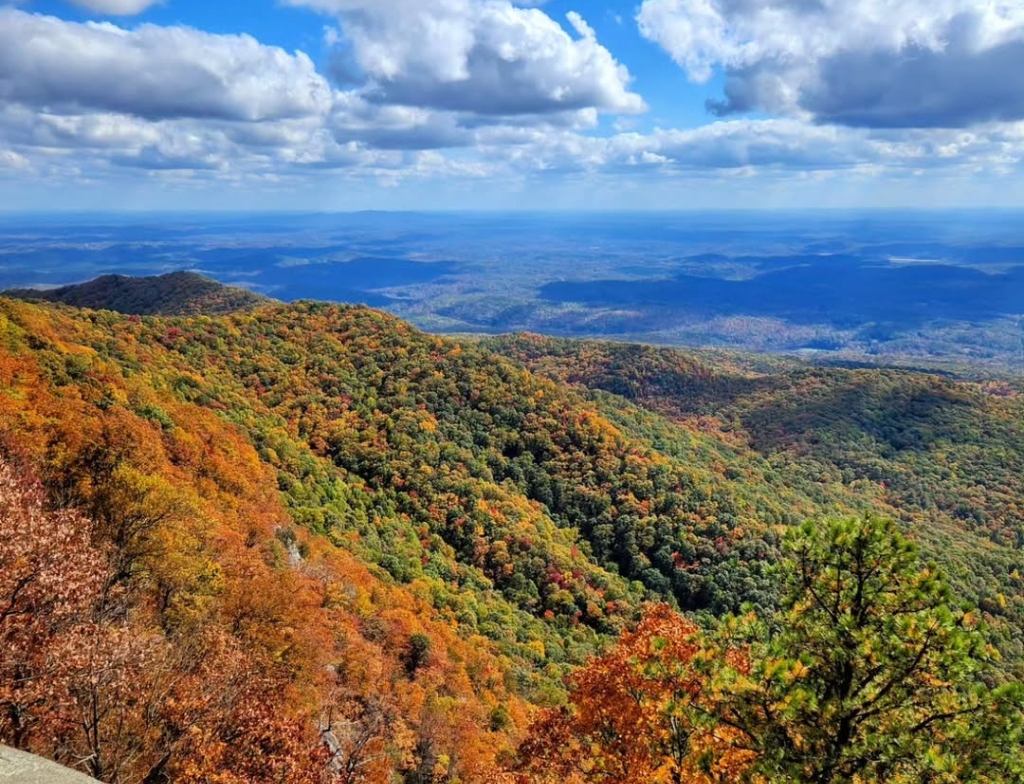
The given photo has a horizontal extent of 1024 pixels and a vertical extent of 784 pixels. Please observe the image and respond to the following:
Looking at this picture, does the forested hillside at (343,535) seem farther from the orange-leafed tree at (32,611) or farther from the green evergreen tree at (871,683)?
the green evergreen tree at (871,683)

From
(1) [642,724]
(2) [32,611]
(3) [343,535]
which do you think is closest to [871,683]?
(1) [642,724]

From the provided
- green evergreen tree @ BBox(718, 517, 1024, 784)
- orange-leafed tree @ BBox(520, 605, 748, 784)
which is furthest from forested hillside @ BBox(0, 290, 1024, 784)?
orange-leafed tree @ BBox(520, 605, 748, 784)

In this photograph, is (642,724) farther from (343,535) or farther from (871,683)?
(343,535)

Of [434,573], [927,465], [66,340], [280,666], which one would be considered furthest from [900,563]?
[927,465]

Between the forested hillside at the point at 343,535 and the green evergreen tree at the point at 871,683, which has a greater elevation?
the green evergreen tree at the point at 871,683

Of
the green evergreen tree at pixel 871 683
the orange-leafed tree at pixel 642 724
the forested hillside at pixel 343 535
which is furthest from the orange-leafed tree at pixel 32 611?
the green evergreen tree at pixel 871 683

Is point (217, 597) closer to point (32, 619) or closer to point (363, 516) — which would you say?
point (32, 619)
